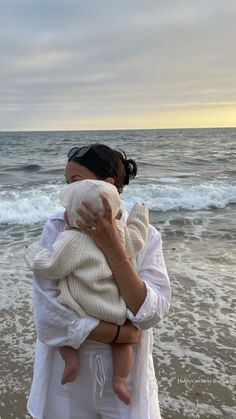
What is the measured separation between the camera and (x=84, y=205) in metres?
1.55

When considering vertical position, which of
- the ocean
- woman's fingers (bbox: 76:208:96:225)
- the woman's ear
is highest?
the woman's ear

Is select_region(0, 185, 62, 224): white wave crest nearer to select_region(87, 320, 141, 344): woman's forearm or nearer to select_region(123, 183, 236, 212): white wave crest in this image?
select_region(123, 183, 236, 212): white wave crest

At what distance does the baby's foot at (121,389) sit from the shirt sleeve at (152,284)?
20cm

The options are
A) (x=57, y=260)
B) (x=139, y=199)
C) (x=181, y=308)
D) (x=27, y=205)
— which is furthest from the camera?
(x=139, y=199)

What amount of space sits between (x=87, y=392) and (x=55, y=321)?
0.32 metres

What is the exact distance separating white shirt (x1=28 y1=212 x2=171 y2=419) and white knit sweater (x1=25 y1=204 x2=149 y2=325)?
0.04m

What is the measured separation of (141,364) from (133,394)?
11 centimetres

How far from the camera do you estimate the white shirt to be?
1565mm

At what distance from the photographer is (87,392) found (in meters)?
1.68

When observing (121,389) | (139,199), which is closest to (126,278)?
(121,389)

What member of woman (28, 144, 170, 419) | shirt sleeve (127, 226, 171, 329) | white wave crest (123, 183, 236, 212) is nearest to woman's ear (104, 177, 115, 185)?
woman (28, 144, 170, 419)

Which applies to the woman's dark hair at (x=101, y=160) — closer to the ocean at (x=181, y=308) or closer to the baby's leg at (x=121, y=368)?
the baby's leg at (x=121, y=368)

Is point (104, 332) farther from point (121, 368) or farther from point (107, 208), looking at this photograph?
point (107, 208)

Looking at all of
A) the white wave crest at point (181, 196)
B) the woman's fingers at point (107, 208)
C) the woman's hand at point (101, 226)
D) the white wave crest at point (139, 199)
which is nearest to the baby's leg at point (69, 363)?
the woman's hand at point (101, 226)
